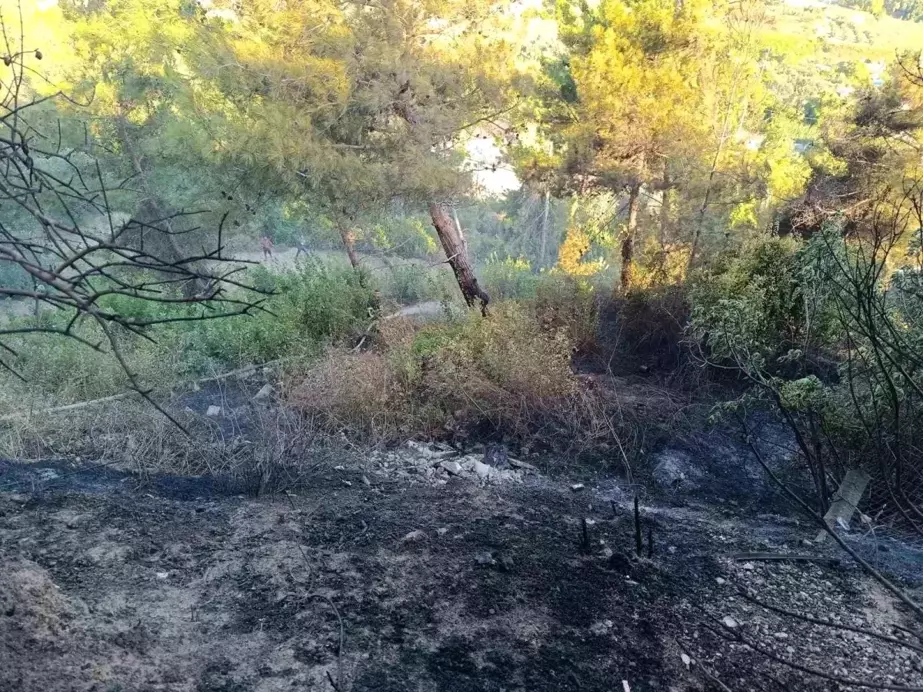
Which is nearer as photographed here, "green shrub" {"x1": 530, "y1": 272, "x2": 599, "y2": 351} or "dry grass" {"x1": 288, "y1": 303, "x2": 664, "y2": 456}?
"dry grass" {"x1": 288, "y1": 303, "x2": 664, "y2": 456}

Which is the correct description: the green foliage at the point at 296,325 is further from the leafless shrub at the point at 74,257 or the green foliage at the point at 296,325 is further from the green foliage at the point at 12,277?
the green foliage at the point at 12,277

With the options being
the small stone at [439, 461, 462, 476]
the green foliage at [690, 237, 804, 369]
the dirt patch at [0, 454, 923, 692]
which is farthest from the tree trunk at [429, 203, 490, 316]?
the dirt patch at [0, 454, 923, 692]

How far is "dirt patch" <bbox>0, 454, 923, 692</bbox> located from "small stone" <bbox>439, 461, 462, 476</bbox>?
1.54ft

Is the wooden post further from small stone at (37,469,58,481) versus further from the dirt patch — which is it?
small stone at (37,469,58,481)

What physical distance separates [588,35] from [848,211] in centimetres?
464

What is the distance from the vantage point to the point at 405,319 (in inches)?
348

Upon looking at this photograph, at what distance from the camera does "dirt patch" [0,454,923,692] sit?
311cm

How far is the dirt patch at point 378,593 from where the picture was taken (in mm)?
3113

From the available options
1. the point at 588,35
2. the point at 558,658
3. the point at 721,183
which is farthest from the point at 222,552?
the point at 588,35

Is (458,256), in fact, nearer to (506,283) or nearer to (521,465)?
(506,283)

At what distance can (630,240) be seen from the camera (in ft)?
31.9

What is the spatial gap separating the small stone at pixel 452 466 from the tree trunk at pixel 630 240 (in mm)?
4691

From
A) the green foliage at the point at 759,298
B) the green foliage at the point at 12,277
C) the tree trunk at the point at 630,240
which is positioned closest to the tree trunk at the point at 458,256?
the tree trunk at the point at 630,240

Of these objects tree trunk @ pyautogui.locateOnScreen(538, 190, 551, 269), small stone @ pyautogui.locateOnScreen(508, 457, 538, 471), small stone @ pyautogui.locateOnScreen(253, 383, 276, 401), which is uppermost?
tree trunk @ pyautogui.locateOnScreen(538, 190, 551, 269)
